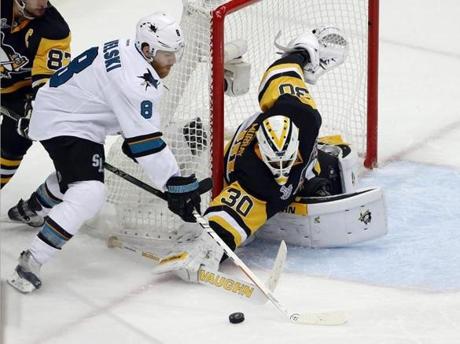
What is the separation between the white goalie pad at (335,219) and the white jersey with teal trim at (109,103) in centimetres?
50

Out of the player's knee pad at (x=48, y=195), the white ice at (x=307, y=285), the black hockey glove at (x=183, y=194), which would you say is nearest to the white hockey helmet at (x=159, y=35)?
the black hockey glove at (x=183, y=194)

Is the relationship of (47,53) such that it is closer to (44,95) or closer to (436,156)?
(44,95)

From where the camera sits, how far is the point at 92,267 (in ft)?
13.2

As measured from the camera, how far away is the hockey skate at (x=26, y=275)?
3801 mm

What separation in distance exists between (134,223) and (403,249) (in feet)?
2.70

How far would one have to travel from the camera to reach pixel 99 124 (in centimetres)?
384

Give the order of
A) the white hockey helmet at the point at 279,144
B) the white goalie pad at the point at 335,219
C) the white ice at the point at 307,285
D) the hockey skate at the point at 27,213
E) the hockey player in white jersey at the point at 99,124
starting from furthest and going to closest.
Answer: the hockey skate at the point at 27,213 < the white goalie pad at the point at 335,219 < the white hockey helmet at the point at 279,144 < the hockey player in white jersey at the point at 99,124 < the white ice at the point at 307,285

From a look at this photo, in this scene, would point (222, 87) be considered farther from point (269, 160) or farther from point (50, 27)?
point (50, 27)

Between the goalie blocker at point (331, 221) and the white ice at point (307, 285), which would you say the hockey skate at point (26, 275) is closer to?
the white ice at point (307, 285)

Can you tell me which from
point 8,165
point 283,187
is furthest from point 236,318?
point 8,165

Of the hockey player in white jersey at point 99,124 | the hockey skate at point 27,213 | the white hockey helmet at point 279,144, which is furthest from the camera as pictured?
the hockey skate at point 27,213

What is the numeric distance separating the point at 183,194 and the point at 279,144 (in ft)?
1.10

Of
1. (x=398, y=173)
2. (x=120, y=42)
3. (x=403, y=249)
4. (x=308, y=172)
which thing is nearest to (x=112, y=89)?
(x=120, y=42)

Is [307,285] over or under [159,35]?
under
